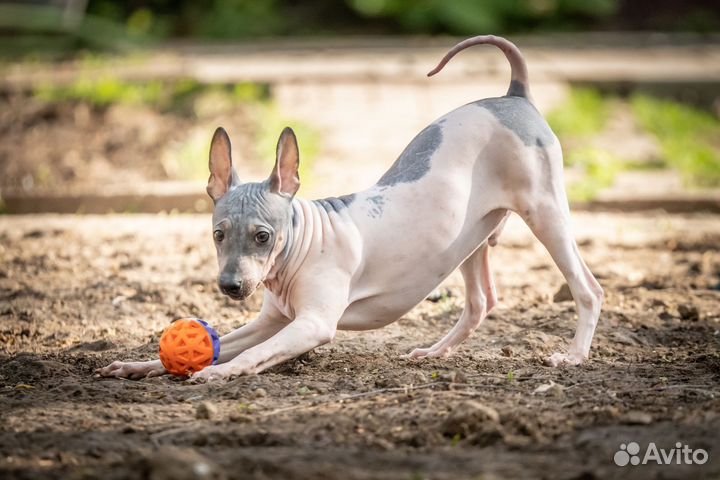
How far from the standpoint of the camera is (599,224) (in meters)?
8.28

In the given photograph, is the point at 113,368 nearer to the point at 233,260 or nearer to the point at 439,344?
the point at 233,260

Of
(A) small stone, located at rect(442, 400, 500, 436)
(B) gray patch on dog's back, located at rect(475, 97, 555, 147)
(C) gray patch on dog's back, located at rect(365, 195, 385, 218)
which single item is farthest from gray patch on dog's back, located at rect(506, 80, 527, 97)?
(A) small stone, located at rect(442, 400, 500, 436)

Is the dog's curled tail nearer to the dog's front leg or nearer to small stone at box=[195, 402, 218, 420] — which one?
the dog's front leg

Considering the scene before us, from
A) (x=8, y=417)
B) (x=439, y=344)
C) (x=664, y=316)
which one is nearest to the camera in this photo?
(x=8, y=417)

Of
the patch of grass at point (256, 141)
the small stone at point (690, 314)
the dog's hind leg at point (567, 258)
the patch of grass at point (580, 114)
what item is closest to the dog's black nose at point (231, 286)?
the dog's hind leg at point (567, 258)

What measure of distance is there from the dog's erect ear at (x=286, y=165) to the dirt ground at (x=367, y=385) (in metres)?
0.80

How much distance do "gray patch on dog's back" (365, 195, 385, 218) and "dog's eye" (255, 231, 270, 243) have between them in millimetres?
551

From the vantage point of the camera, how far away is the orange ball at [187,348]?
15.5 ft

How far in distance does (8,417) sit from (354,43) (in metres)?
12.0

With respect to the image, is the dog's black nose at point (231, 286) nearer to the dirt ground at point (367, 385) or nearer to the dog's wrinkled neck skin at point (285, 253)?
the dog's wrinkled neck skin at point (285, 253)

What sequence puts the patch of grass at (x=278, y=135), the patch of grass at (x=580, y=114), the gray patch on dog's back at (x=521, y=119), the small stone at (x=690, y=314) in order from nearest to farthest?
the gray patch on dog's back at (x=521, y=119) < the small stone at (x=690, y=314) < the patch of grass at (x=278, y=135) < the patch of grass at (x=580, y=114)

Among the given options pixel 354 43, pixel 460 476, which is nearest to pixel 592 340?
→ pixel 460 476

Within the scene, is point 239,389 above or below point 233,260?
below

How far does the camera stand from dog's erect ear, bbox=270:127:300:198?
4.80 meters
